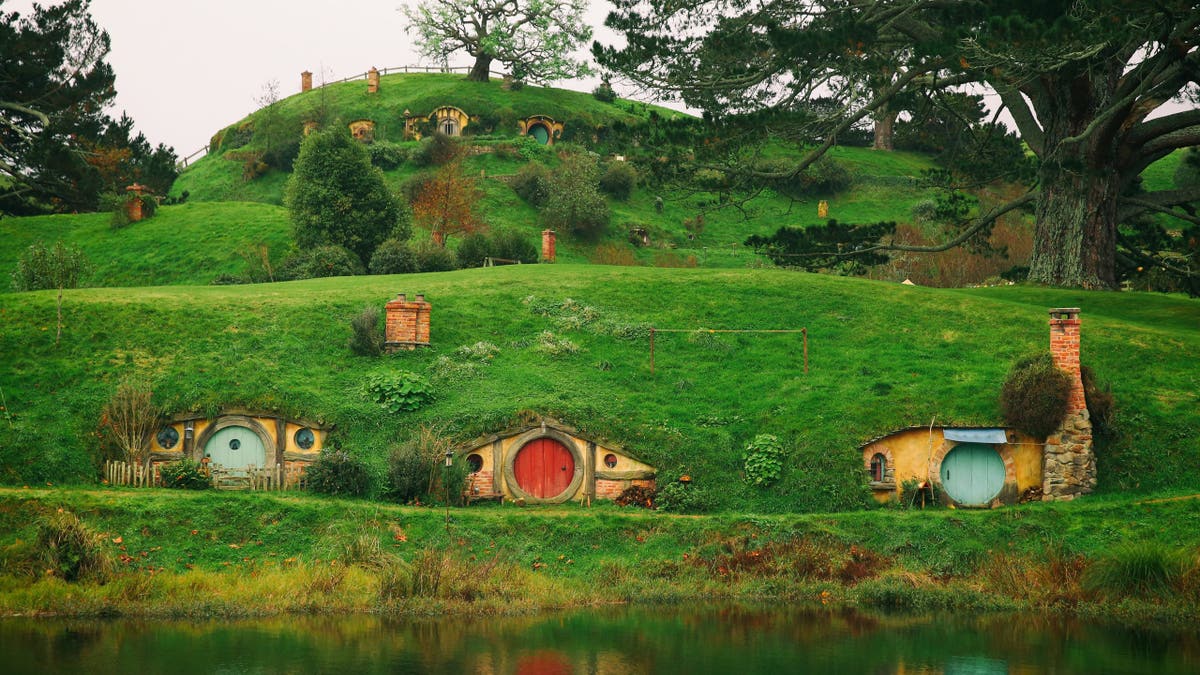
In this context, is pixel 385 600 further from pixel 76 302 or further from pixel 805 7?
pixel 805 7

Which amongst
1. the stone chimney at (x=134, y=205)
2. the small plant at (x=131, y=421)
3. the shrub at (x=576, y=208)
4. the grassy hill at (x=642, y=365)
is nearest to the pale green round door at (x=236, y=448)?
the grassy hill at (x=642, y=365)

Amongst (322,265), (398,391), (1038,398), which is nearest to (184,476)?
(398,391)

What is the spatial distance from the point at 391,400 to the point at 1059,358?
694 inches

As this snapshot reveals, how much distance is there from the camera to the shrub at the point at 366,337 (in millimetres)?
33938

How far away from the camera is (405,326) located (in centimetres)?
3450

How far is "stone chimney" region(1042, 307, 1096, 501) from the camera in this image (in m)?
28.6

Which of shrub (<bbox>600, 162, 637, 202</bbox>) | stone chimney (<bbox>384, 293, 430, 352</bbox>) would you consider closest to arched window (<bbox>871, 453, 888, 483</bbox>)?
stone chimney (<bbox>384, 293, 430, 352</bbox>)

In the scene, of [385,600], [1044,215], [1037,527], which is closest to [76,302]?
[385,600]

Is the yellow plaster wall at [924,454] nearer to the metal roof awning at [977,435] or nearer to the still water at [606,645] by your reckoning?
the metal roof awning at [977,435]

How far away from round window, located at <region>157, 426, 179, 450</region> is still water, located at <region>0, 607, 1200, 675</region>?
9215mm

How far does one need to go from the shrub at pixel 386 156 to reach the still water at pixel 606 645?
58.8m

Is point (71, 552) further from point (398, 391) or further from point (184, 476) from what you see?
point (398, 391)

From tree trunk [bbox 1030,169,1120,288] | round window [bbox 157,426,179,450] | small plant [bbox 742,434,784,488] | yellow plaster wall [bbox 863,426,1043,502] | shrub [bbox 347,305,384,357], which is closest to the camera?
small plant [bbox 742,434,784,488]

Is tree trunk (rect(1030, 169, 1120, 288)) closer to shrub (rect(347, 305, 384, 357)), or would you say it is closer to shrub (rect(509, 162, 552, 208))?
shrub (rect(347, 305, 384, 357))
